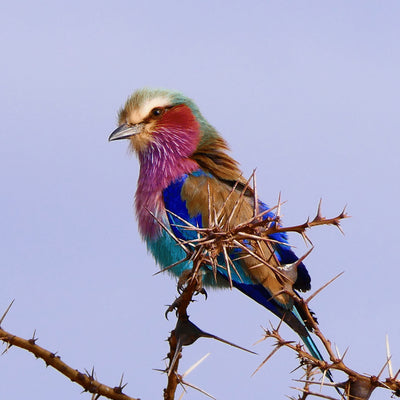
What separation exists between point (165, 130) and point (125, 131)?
1.09 feet

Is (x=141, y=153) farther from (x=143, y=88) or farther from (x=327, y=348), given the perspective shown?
(x=327, y=348)

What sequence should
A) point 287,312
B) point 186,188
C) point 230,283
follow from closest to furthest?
point 230,283 < point 287,312 < point 186,188

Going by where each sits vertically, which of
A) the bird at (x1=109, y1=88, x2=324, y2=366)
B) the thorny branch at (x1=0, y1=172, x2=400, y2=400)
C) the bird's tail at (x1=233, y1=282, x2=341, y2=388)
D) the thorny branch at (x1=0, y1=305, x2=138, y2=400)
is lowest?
the thorny branch at (x1=0, y1=305, x2=138, y2=400)

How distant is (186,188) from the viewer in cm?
569

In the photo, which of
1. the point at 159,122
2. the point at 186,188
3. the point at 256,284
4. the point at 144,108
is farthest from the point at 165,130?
the point at 256,284

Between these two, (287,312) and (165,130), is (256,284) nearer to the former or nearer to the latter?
(287,312)

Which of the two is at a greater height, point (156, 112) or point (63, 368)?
point (156, 112)

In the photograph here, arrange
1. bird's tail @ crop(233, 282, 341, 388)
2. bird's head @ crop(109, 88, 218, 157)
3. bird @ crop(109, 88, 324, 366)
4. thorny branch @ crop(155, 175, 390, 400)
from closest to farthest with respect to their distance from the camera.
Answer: thorny branch @ crop(155, 175, 390, 400) < bird's tail @ crop(233, 282, 341, 388) < bird @ crop(109, 88, 324, 366) < bird's head @ crop(109, 88, 218, 157)

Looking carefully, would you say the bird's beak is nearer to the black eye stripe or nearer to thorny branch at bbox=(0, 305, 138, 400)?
the black eye stripe

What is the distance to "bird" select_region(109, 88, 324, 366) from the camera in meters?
5.13

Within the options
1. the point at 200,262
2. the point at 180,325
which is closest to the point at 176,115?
the point at 180,325

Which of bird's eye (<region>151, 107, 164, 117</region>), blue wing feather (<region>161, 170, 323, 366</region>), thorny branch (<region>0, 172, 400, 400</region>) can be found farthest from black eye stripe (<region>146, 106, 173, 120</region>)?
thorny branch (<region>0, 172, 400, 400</region>)

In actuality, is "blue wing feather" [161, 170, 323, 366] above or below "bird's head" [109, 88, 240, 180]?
below

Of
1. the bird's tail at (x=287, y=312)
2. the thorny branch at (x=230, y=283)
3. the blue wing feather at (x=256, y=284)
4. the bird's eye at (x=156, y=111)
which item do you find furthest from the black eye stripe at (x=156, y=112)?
the thorny branch at (x=230, y=283)
